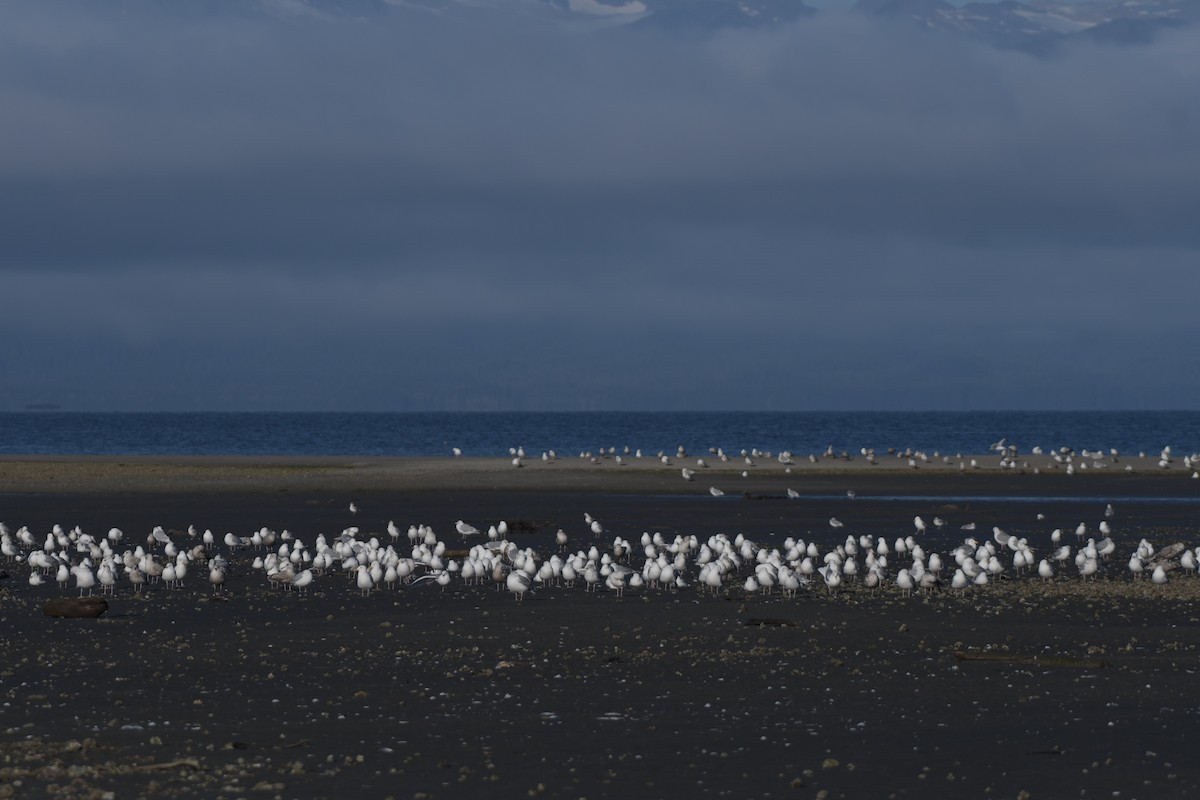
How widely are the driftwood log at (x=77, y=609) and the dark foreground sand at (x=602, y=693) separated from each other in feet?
0.81

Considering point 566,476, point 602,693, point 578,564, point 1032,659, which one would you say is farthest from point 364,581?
point 566,476

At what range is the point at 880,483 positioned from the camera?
175 feet

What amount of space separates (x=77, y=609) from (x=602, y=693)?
835cm

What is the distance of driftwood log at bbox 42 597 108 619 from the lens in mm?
19969

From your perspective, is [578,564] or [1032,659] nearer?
[1032,659]

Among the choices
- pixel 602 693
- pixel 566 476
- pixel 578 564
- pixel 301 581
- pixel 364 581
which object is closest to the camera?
pixel 602 693

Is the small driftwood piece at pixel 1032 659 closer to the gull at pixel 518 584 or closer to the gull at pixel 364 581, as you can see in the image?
the gull at pixel 518 584

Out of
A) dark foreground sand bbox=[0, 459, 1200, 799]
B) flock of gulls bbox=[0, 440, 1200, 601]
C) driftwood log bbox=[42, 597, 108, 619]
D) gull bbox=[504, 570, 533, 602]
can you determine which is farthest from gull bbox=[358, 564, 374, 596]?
driftwood log bbox=[42, 597, 108, 619]

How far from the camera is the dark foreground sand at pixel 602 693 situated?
37.4 feet

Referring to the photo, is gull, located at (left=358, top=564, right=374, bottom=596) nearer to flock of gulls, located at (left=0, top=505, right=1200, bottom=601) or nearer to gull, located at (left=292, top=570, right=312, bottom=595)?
flock of gulls, located at (left=0, top=505, right=1200, bottom=601)

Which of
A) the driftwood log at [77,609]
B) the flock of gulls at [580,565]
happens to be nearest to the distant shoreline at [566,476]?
the flock of gulls at [580,565]

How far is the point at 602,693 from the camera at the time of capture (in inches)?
582

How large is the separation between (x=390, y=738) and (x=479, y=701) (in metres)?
1.70

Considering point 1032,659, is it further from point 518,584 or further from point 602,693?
point 518,584
